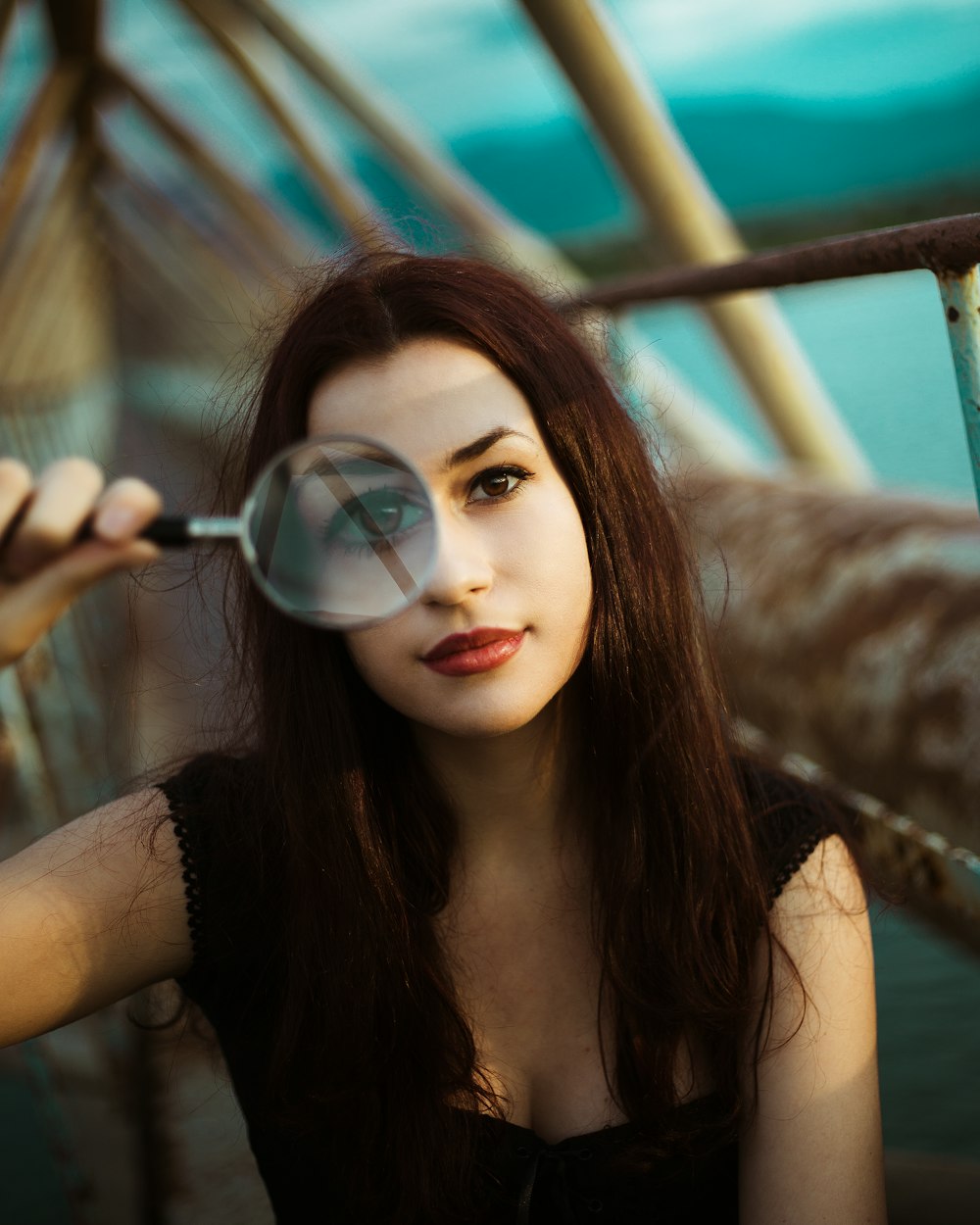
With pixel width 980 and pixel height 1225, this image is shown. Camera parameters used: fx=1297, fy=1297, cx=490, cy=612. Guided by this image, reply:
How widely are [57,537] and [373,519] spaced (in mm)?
442

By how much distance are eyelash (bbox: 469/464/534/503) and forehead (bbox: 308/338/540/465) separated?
0.06 m

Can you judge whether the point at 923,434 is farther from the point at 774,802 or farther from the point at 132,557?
the point at 132,557

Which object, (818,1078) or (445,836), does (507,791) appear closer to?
(445,836)

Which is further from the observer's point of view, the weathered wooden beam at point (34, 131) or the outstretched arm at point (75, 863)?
the weathered wooden beam at point (34, 131)

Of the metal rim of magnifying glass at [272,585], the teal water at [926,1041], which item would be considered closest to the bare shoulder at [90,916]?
the metal rim of magnifying glass at [272,585]

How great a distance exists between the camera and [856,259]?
1.76m

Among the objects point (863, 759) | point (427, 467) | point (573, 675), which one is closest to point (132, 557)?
point (427, 467)

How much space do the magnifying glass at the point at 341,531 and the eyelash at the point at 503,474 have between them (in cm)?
31

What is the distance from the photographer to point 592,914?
2113mm

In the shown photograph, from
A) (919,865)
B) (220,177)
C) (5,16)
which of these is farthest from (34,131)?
(919,865)

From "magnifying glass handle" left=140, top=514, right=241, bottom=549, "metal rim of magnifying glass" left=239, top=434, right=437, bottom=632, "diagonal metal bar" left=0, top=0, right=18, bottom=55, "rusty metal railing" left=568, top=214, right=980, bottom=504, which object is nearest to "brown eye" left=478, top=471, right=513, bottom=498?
"metal rim of magnifying glass" left=239, top=434, right=437, bottom=632

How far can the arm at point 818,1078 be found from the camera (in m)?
1.92

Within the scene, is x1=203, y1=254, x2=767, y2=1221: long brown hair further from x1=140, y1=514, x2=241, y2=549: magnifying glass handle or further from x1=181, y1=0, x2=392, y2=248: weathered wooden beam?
x1=181, y1=0, x2=392, y2=248: weathered wooden beam

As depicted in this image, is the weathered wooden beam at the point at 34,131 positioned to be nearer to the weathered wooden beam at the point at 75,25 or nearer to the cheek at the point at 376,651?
the weathered wooden beam at the point at 75,25
